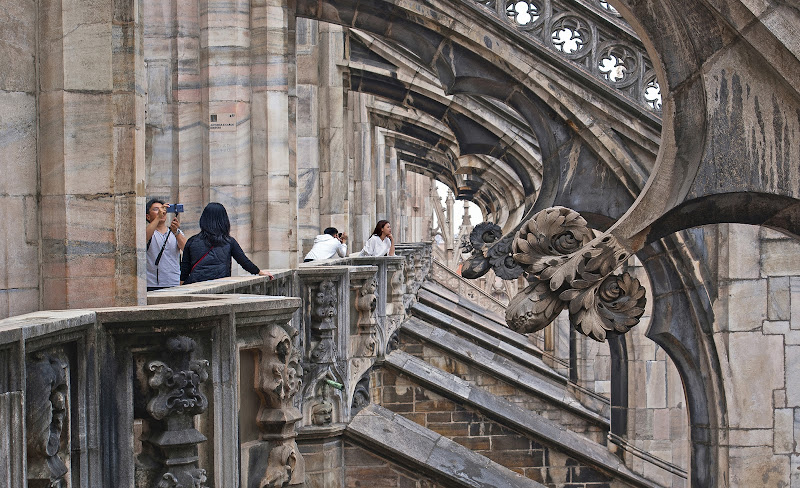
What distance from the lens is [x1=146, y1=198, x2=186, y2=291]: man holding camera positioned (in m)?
5.54

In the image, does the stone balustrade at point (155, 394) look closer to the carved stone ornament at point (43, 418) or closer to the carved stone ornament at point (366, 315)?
the carved stone ornament at point (43, 418)

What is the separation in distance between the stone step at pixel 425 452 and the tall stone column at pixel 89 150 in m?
4.78

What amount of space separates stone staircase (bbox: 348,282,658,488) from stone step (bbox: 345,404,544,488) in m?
0.01

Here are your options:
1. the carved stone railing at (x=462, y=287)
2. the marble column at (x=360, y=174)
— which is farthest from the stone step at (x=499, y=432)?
the carved stone railing at (x=462, y=287)

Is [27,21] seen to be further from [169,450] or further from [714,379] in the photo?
[714,379]

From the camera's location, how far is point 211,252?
5.86 m

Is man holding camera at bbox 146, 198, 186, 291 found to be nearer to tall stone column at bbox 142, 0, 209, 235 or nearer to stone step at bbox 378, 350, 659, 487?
tall stone column at bbox 142, 0, 209, 235

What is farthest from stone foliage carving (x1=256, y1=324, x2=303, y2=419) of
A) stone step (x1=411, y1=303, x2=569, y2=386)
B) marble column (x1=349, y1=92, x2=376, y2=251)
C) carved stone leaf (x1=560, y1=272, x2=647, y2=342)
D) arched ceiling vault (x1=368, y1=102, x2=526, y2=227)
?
marble column (x1=349, y1=92, x2=376, y2=251)

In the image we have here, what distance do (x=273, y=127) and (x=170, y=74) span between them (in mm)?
837

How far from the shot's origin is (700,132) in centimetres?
402

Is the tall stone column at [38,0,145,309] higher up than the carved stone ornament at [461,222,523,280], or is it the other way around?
the tall stone column at [38,0,145,309]

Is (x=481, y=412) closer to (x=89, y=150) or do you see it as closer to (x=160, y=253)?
(x=160, y=253)

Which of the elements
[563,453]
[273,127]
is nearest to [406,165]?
[563,453]

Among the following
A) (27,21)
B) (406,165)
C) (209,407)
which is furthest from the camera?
(406,165)
